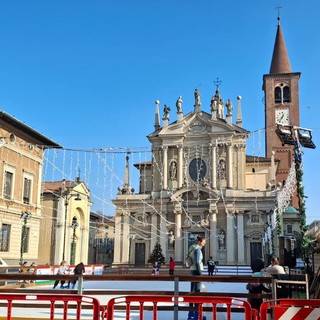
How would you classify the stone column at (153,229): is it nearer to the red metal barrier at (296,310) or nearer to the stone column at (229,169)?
the stone column at (229,169)

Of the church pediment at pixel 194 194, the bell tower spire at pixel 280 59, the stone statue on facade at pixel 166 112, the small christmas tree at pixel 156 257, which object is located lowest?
the small christmas tree at pixel 156 257

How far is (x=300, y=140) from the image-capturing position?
48.7ft

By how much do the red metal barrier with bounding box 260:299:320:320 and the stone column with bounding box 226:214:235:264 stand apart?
40.4 meters

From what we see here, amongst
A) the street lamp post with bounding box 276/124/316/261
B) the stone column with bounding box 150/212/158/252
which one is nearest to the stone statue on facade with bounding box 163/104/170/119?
the stone column with bounding box 150/212/158/252

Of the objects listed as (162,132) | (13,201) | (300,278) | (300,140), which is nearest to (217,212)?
(162,132)

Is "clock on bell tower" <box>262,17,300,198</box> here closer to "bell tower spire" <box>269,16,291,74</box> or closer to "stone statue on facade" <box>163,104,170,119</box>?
"bell tower spire" <box>269,16,291,74</box>

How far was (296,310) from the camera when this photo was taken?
5535mm

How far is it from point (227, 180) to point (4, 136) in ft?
86.8

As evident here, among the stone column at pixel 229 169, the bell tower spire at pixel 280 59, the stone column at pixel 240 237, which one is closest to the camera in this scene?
the stone column at pixel 240 237

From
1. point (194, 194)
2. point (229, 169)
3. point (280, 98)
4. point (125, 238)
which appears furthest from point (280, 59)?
point (125, 238)

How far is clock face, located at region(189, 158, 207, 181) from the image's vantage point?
49.8 m

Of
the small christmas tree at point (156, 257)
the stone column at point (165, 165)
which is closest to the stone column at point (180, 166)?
the stone column at point (165, 165)

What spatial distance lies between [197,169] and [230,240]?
8.97m

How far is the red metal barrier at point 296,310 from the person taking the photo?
18.0 feet
